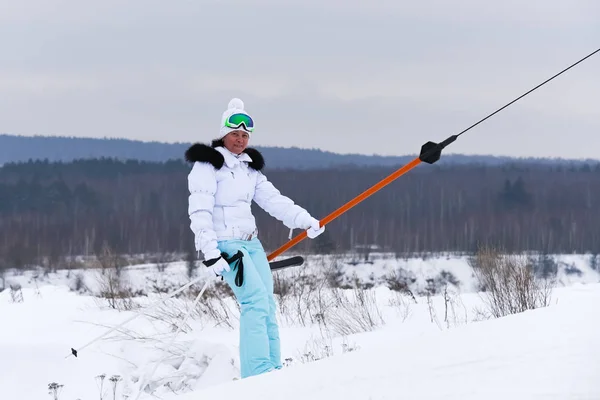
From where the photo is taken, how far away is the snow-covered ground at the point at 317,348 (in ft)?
10.8

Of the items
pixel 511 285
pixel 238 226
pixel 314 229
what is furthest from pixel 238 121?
pixel 511 285

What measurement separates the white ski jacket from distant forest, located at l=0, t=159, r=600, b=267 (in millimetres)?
73068

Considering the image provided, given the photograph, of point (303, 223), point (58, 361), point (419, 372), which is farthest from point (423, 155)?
point (58, 361)

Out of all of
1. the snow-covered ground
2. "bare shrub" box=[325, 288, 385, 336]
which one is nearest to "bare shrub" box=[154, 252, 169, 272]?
the snow-covered ground

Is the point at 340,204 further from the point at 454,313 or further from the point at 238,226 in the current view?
the point at 238,226

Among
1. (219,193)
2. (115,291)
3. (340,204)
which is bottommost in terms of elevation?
(115,291)

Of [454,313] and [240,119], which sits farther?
[454,313]

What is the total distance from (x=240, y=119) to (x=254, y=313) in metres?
1.34

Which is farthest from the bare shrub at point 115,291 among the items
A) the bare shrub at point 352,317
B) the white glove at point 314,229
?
the white glove at point 314,229

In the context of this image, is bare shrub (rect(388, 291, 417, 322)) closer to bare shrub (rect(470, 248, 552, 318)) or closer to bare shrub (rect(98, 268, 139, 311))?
bare shrub (rect(470, 248, 552, 318))

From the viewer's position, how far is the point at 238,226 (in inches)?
211

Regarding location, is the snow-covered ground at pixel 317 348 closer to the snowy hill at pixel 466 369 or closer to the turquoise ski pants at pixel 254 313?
the snowy hill at pixel 466 369

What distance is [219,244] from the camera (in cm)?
530

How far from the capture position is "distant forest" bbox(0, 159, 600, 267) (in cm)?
9200
